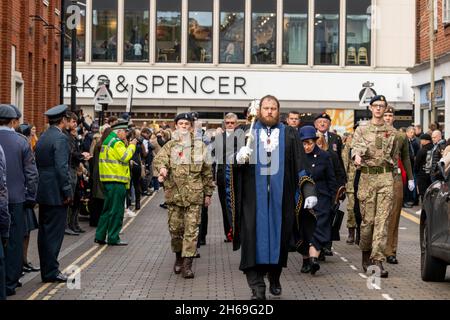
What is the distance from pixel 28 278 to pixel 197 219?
2.22 m

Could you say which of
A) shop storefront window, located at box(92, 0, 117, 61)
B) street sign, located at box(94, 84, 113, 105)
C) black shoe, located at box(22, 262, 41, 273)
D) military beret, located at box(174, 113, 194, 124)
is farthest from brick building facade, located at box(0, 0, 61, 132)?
shop storefront window, located at box(92, 0, 117, 61)

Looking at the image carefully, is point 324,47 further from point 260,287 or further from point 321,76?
point 260,287

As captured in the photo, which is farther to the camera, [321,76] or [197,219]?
[321,76]

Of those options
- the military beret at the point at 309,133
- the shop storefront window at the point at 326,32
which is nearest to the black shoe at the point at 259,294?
the military beret at the point at 309,133

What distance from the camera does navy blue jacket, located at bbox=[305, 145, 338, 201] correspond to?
13.9 metres

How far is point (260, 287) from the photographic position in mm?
10367

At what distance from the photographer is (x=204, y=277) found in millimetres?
12852

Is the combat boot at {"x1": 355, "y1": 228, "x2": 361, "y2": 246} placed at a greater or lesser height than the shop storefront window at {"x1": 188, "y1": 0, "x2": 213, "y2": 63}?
lesser

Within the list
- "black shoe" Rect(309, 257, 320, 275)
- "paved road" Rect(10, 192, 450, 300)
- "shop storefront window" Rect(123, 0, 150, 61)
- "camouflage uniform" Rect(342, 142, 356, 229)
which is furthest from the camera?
"shop storefront window" Rect(123, 0, 150, 61)

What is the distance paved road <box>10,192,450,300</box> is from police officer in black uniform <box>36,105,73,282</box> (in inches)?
11.4

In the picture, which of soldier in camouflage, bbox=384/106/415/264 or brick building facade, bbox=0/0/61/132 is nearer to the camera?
soldier in camouflage, bbox=384/106/415/264

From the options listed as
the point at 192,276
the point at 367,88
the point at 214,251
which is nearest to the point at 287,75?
the point at 367,88

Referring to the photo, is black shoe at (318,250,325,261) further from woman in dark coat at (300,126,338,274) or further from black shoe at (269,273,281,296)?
black shoe at (269,273,281,296)

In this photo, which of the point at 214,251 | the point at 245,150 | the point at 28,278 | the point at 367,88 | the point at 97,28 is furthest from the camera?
the point at 97,28
